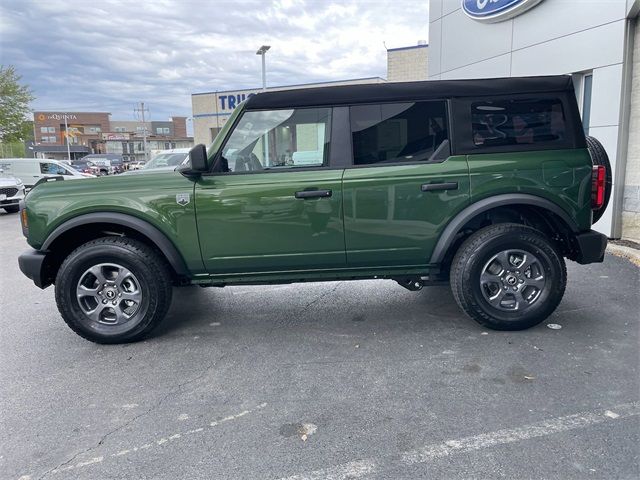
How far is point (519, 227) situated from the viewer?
159 inches

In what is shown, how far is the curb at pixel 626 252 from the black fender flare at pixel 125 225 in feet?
18.3

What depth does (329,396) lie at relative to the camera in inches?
123

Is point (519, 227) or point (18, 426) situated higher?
point (519, 227)

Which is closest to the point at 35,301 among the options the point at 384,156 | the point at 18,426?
the point at 18,426

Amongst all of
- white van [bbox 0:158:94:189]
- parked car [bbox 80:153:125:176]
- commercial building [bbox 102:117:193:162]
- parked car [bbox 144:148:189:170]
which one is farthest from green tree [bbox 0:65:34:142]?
commercial building [bbox 102:117:193:162]

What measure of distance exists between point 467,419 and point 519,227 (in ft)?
6.03

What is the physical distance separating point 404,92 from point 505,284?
1782 millimetres

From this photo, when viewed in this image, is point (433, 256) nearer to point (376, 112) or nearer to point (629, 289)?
point (376, 112)

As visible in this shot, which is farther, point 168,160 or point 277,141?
point 168,160

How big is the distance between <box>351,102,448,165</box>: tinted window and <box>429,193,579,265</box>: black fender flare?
557 mm

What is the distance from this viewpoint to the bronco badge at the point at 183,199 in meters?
3.93

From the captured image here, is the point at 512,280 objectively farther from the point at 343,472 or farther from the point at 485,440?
the point at 343,472

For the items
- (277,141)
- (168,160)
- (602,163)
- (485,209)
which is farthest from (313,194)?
(168,160)

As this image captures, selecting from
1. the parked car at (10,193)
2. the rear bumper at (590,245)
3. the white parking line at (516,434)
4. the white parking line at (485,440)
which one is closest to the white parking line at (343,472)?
the white parking line at (485,440)
